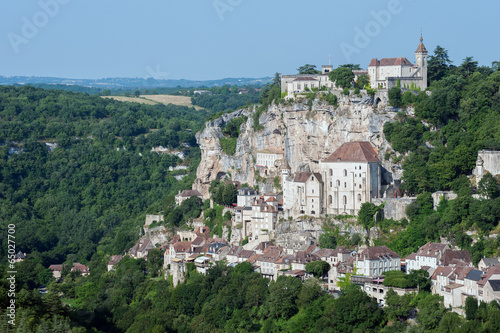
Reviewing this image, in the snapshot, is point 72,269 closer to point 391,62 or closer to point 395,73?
point 395,73

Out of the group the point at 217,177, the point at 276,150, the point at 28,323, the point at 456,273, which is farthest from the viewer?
the point at 217,177

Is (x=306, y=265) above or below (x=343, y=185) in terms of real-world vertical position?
below

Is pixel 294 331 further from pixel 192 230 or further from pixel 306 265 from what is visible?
pixel 192 230

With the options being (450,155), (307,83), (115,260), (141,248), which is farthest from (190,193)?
(450,155)

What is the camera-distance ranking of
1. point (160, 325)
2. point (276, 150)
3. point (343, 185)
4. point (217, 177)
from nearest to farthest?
point (160, 325), point (343, 185), point (276, 150), point (217, 177)

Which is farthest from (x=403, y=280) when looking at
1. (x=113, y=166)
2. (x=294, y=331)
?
(x=113, y=166)
